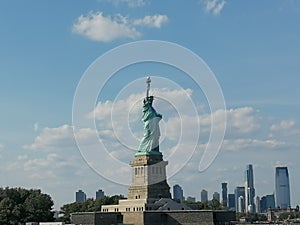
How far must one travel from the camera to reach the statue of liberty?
91.1 m

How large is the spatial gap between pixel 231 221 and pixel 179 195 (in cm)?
5308

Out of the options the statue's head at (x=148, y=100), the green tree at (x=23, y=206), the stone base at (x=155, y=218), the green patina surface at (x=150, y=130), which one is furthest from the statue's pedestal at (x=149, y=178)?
the green tree at (x=23, y=206)

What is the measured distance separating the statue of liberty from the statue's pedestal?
1251 millimetres

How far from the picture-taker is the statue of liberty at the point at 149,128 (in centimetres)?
9106

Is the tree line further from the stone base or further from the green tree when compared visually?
the stone base

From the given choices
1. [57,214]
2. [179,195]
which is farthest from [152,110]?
[179,195]

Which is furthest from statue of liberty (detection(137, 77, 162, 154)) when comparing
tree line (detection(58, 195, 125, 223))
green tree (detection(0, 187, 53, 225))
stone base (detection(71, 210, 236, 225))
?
green tree (detection(0, 187, 53, 225))

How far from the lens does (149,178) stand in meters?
87.2

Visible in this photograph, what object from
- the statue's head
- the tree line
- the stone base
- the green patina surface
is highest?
the statue's head

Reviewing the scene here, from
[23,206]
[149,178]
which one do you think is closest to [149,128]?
[149,178]

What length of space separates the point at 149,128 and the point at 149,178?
9638 millimetres

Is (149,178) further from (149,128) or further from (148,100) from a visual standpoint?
(148,100)

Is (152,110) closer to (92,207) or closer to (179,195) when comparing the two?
(92,207)

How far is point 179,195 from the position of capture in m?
134
